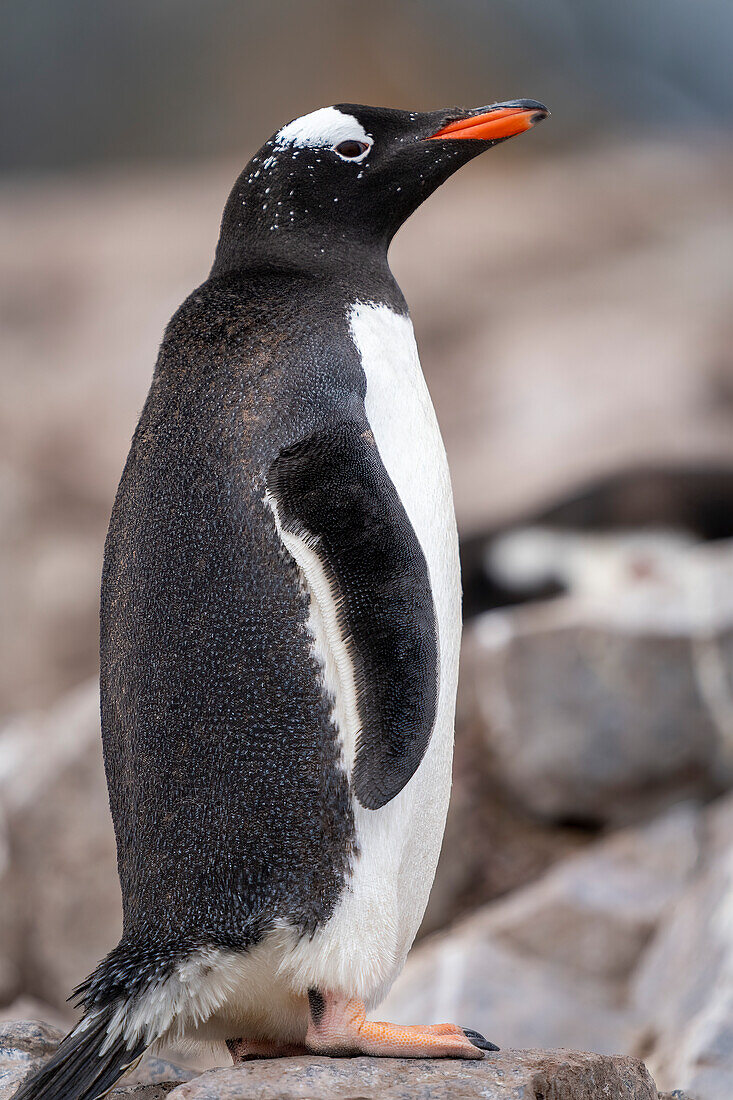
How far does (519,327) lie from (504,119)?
3.08 metres

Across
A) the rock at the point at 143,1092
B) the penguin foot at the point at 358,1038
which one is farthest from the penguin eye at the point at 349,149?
the rock at the point at 143,1092

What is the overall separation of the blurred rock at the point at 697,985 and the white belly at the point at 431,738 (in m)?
0.77

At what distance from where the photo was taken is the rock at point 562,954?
2.17m

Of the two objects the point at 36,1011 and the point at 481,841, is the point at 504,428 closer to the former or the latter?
the point at 481,841

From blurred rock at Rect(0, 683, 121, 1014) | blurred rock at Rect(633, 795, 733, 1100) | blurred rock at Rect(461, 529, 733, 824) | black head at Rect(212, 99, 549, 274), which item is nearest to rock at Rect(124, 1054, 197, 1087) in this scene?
blurred rock at Rect(633, 795, 733, 1100)

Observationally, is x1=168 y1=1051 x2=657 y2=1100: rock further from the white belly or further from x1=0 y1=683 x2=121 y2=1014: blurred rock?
x1=0 y1=683 x2=121 y2=1014: blurred rock

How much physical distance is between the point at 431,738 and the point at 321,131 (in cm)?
61

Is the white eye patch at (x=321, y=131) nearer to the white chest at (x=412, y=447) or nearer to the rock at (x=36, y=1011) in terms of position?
the white chest at (x=412, y=447)

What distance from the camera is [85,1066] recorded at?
0.86m

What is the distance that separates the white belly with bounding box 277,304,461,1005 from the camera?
94 cm

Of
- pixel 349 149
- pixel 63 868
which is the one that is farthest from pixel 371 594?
pixel 63 868

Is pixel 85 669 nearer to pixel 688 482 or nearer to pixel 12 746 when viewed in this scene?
pixel 12 746

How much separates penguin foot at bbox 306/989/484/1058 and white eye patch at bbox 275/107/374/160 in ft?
2.61

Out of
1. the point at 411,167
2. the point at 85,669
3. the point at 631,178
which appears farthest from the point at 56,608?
the point at 411,167
